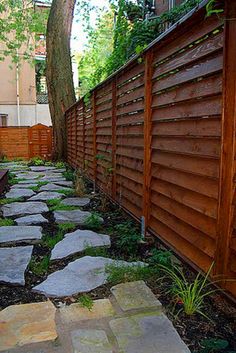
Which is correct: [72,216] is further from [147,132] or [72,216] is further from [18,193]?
[18,193]

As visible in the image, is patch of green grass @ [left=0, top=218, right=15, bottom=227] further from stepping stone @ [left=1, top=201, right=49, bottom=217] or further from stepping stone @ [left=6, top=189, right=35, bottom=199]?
stepping stone @ [left=6, top=189, right=35, bottom=199]

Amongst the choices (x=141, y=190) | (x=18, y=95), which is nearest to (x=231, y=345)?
(x=141, y=190)

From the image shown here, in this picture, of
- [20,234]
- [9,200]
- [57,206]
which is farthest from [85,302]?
[9,200]

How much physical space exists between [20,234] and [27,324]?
1442 millimetres

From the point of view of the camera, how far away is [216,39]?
161cm

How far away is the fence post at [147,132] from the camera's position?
99.3 inches

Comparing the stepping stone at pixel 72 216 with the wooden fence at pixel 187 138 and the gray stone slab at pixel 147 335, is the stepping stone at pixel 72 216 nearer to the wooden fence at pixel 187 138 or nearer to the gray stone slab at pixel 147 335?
the wooden fence at pixel 187 138

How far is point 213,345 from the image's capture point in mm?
1334

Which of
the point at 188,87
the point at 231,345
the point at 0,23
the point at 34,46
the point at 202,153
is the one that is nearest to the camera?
the point at 231,345

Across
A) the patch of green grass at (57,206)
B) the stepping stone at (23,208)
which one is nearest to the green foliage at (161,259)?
the patch of green grass at (57,206)

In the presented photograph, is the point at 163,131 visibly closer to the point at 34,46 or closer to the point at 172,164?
the point at 172,164

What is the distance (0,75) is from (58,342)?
51.3 ft

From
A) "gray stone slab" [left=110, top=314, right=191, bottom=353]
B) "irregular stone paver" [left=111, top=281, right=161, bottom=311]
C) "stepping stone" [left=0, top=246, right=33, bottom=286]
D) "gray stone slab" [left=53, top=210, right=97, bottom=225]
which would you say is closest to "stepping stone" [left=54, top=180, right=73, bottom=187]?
"gray stone slab" [left=53, top=210, right=97, bottom=225]

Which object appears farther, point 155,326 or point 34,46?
point 34,46
